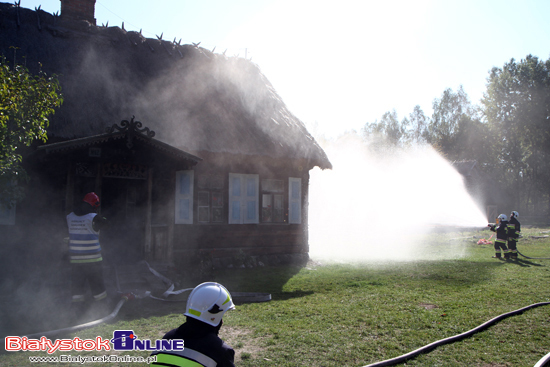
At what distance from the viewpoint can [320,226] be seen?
1107 inches

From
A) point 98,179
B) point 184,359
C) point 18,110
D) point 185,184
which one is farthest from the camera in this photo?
point 185,184

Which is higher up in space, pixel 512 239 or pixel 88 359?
pixel 512 239

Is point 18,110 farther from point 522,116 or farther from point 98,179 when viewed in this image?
point 522,116

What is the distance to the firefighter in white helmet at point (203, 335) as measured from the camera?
217 cm

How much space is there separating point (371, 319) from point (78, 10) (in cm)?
1298

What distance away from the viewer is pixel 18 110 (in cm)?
580

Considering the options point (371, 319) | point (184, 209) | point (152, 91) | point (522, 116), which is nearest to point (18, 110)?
point (184, 209)

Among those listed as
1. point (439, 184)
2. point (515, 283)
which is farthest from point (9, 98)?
point (439, 184)

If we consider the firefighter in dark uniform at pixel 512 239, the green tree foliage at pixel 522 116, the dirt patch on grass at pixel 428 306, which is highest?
the green tree foliage at pixel 522 116

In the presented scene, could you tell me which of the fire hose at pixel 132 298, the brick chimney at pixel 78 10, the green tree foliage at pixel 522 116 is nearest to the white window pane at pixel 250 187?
the fire hose at pixel 132 298

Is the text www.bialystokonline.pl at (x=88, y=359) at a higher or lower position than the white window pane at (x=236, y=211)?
lower

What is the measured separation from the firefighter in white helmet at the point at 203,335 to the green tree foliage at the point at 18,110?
4771 millimetres

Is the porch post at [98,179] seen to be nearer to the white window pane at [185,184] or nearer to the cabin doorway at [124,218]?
the cabin doorway at [124,218]

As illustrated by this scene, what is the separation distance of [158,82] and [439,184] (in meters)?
32.3
